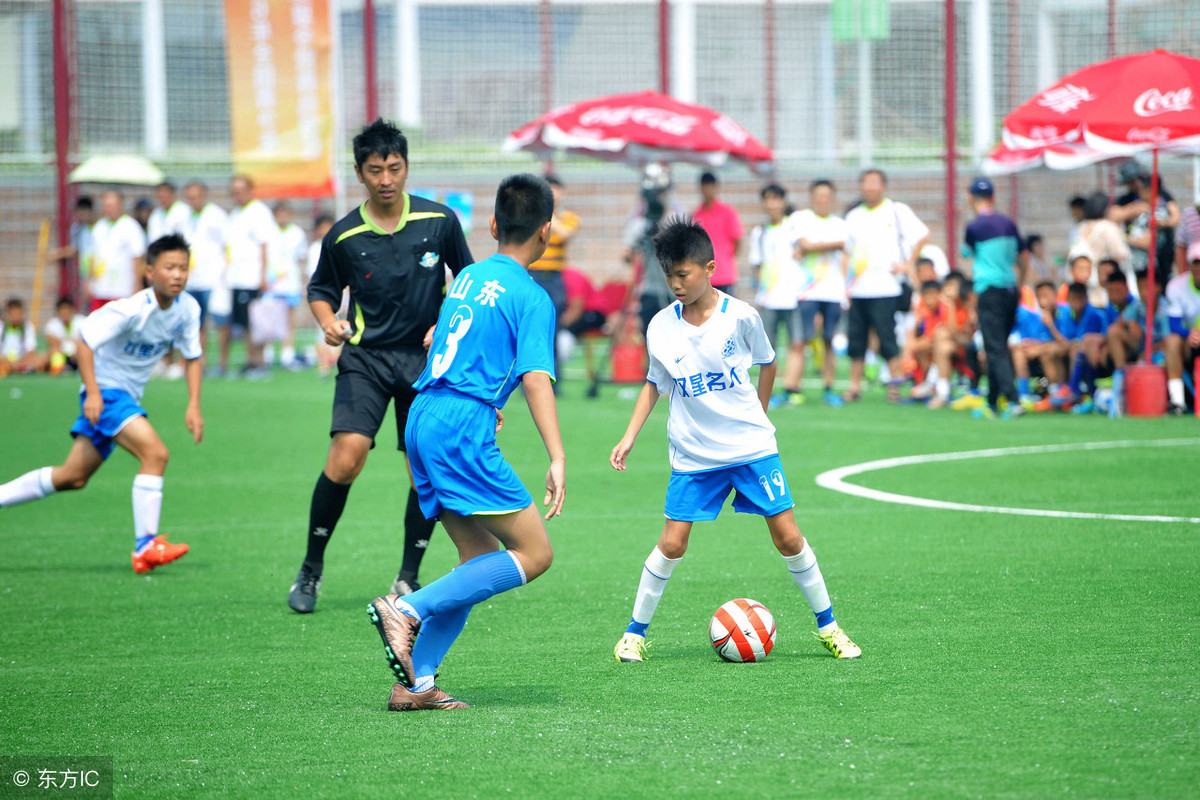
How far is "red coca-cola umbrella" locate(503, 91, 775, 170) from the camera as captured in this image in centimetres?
1620

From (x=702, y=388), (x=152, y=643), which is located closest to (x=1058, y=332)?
(x=702, y=388)

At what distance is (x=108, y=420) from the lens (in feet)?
26.2

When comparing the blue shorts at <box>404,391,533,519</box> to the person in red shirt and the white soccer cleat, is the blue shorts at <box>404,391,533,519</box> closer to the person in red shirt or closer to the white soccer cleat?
the white soccer cleat

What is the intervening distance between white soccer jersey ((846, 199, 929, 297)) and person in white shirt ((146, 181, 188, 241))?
30.1 feet

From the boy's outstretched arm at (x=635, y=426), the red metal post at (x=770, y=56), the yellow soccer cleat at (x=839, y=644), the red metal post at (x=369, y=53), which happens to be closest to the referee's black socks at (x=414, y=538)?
the boy's outstretched arm at (x=635, y=426)

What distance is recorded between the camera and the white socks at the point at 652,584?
5.63m

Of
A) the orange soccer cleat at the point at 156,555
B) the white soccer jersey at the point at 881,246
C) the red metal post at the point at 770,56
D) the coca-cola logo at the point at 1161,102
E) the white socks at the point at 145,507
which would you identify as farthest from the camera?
the red metal post at the point at 770,56

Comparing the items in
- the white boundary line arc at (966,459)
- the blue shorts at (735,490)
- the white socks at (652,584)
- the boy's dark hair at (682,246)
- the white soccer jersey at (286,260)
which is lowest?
the white boundary line arc at (966,459)

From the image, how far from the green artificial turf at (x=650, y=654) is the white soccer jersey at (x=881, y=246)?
429 centimetres

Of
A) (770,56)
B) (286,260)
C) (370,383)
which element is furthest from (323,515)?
(770,56)

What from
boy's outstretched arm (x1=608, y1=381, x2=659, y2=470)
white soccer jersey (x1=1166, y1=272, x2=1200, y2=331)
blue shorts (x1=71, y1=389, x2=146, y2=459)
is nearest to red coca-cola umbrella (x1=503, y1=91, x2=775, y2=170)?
white soccer jersey (x1=1166, y1=272, x2=1200, y2=331)

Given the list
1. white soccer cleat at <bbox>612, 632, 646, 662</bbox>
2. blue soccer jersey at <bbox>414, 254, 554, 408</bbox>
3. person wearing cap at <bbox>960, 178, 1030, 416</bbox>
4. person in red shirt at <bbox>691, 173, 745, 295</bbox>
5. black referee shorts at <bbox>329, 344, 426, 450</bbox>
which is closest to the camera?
blue soccer jersey at <bbox>414, 254, 554, 408</bbox>

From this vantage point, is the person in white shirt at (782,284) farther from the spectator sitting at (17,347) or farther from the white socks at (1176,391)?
the spectator sitting at (17,347)

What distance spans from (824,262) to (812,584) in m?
10.2
